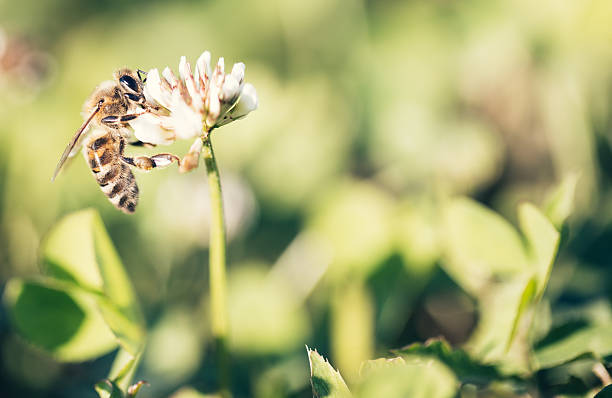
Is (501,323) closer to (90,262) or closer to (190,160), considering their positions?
(190,160)

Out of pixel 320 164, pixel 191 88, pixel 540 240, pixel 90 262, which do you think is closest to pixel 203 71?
pixel 191 88

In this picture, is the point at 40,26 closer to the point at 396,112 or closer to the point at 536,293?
the point at 396,112

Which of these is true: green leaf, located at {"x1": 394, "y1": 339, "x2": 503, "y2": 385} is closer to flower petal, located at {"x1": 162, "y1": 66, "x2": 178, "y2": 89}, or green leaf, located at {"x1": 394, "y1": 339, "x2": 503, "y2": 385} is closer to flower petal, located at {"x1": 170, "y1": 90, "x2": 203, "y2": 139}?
flower petal, located at {"x1": 170, "y1": 90, "x2": 203, "y2": 139}

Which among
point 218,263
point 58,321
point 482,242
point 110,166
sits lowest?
point 482,242

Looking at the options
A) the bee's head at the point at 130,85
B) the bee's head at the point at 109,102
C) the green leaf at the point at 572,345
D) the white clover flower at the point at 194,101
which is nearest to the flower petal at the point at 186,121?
the white clover flower at the point at 194,101

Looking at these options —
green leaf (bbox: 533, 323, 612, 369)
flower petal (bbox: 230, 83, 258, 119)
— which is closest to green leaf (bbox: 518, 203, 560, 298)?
green leaf (bbox: 533, 323, 612, 369)

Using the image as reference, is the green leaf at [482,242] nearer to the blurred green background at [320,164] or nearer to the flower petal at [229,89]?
the blurred green background at [320,164]
